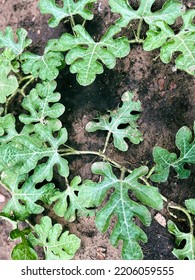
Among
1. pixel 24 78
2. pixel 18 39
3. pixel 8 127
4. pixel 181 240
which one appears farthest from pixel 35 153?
pixel 181 240

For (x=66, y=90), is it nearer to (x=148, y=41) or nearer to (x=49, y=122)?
(x=49, y=122)

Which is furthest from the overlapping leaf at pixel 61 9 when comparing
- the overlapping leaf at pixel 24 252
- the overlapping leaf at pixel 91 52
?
the overlapping leaf at pixel 24 252

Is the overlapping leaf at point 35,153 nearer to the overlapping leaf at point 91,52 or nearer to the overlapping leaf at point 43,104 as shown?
the overlapping leaf at point 43,104

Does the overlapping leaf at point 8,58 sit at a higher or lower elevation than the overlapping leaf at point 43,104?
higher

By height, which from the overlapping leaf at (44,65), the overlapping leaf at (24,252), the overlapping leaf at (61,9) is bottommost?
the overlapping leaf at (24,252)

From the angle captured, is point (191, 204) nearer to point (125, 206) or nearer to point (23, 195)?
point (125, 206)

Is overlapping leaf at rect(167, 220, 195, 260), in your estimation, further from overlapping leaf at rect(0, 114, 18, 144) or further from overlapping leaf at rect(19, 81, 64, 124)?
overlapping leaf at rect(0, 114, 18, 144)
